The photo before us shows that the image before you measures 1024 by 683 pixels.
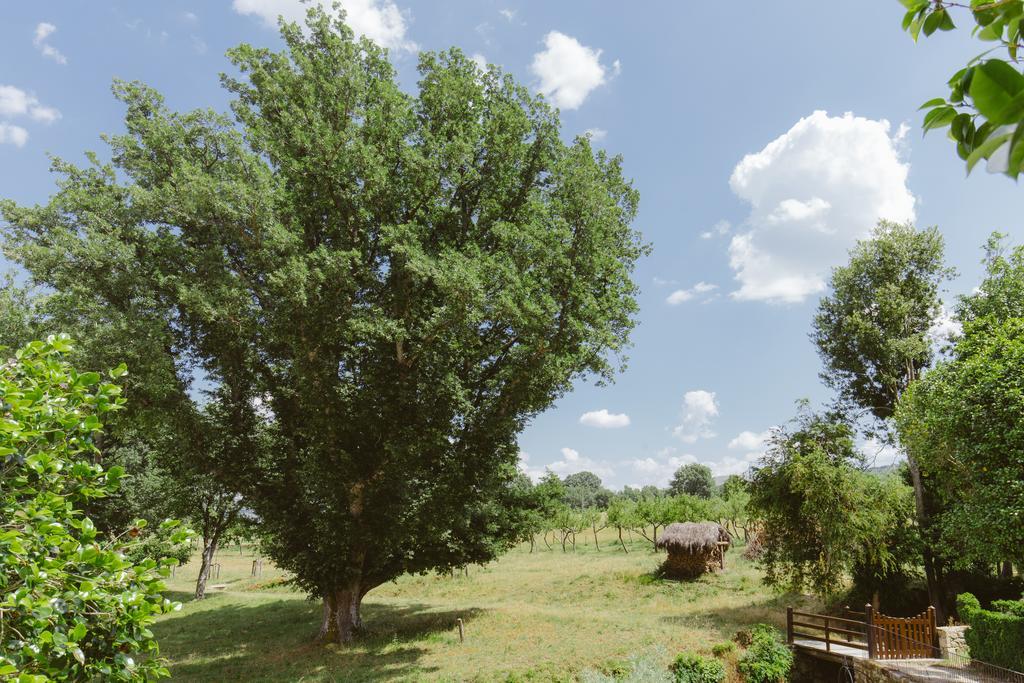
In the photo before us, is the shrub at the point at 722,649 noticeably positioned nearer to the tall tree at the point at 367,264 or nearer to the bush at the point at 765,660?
the bush at the point at 765,660

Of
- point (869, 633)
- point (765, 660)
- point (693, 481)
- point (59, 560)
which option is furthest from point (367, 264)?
point (693, 481)

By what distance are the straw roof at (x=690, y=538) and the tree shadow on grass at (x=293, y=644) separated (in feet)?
45.2

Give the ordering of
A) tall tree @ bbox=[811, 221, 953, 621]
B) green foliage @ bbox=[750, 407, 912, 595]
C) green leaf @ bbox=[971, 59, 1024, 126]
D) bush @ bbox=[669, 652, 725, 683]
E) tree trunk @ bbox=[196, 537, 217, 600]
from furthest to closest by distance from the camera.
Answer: tree trunk @ bbox=[196, 537, 217, 600], tall tree @ bbox=[811, 221, 953, 621], green foliage @ bbox=[750, 407, 912, 595], bush @ bbox=[669, 652, 725, 683], green leaf @ bbox=[971, 59, 1024, 126]

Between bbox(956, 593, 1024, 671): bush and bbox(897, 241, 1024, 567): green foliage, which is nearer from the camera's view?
bbox(897, 241, 1024, 567): green foliage

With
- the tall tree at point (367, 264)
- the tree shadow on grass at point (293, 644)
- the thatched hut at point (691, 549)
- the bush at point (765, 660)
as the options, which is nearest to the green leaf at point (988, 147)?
the tall tree at point (367, 264)

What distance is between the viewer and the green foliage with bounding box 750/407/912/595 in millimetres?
18672

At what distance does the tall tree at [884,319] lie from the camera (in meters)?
22.9

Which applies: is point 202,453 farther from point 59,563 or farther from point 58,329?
point 59,563

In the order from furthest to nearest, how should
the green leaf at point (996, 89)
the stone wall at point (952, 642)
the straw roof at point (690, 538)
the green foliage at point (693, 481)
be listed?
the green foliage at point (693, 481)
the straw roof at point (690, 538)
the stone wall at point (952, 642)
the green leaf at point (996, 89)

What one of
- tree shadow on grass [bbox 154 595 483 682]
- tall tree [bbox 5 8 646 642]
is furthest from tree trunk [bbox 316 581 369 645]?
tall tree [bbox 5 8 646 642]

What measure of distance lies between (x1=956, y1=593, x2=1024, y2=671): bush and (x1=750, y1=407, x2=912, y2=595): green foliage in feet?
11.8

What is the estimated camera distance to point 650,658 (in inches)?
588

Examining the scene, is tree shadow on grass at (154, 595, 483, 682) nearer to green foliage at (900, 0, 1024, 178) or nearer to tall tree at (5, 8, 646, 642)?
tall tree at (5, 8, 646, 642)

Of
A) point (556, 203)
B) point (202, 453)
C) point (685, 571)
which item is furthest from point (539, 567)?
point (556, 203)
